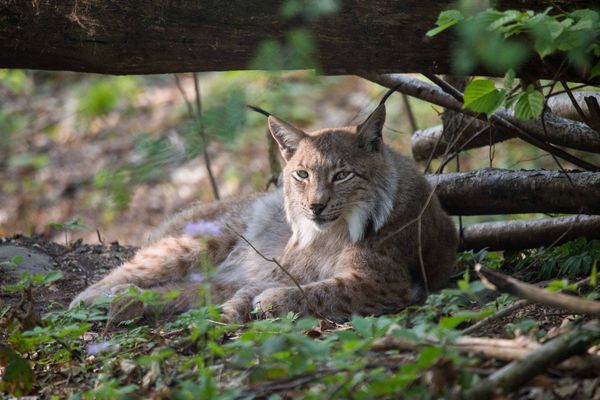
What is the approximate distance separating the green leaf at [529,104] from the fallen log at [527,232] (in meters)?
1.62

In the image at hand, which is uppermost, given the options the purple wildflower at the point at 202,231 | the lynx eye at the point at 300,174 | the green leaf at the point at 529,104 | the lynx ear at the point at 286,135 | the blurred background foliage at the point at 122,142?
the green leaf at the point at 529,104

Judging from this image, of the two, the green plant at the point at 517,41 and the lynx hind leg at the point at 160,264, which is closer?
the green plant at the point at 517,41

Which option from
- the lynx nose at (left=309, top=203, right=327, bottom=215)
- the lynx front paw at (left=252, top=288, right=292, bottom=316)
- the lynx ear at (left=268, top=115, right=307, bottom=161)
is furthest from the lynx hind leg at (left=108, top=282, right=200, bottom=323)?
the lynx ear at (left=268, top=115, right=307, bottom=161)

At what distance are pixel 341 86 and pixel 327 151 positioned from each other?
769 cm

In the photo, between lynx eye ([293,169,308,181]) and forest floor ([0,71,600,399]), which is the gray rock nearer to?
forest floor ([0,71,600,399])

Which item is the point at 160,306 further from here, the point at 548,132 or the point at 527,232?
the point at 548,132

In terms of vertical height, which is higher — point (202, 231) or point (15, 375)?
point (15, 375)

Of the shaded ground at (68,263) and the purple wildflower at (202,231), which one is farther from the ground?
the purple wildflower at (202,231)

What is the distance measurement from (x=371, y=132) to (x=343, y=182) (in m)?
0.38

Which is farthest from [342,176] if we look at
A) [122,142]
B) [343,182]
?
[122,142]

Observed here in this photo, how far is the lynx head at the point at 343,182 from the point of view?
4852 mm

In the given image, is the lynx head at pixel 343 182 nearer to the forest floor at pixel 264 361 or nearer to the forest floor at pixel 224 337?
the forest floor at pixel 224 337

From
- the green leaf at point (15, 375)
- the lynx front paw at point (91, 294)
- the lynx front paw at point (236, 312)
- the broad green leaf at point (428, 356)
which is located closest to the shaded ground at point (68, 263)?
the lynx front paw at point (91, 294)

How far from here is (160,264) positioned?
18.4 feet
